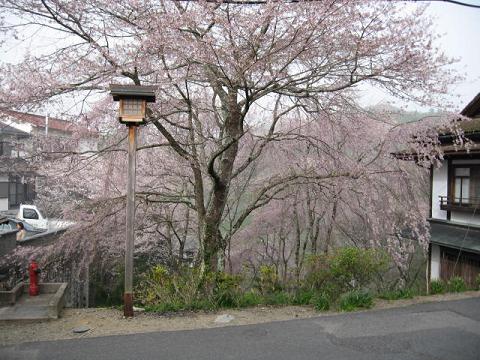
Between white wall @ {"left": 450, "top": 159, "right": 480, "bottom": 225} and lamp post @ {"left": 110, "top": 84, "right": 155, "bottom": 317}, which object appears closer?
lamp post @ {"left": 110, "top": 84, "right": 155, "bottom": 317}

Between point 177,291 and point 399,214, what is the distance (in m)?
8.46

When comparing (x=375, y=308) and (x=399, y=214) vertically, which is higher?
(x=399, y=214)

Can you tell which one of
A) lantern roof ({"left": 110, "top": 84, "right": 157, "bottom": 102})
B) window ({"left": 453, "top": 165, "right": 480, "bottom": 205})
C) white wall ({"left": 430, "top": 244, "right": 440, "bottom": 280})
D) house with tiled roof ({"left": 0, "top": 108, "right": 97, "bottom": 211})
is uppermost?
lantern roof ({"left": 110, "top": 84, "right": 157, "bottom": 102})

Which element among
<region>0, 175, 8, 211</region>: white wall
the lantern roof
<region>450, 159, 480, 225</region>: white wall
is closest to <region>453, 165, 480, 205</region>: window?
<region>450, 159, 480, 225</region>: white wall

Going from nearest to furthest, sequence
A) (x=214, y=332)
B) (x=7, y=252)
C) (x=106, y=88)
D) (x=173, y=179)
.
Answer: (x=214, y=332), (x=106, y=88), (x=7, y=252), (x=173, y=179)

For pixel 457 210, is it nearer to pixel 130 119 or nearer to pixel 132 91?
pixel 130 119

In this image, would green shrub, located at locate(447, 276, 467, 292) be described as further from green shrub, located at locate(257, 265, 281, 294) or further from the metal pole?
the metal pole

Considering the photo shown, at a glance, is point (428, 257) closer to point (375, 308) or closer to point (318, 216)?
point (318, 216)

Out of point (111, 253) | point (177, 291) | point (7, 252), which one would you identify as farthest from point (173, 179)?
point (177, 291)

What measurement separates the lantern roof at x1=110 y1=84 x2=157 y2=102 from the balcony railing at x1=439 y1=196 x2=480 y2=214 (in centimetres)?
1047

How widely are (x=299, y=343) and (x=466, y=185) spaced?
1046 cm

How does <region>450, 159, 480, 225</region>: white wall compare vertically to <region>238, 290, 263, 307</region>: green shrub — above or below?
above

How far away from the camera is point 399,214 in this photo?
1245 centimetres

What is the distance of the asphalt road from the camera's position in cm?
443
